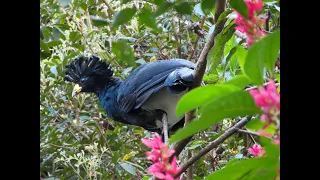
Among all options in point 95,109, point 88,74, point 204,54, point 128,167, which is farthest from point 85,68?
point 204,54

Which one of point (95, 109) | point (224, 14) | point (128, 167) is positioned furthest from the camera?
point (95, 109)

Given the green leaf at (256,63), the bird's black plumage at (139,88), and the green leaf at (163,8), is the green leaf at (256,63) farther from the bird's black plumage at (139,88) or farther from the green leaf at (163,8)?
the bird's black plumage at (139,88)

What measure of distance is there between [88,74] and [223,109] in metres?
1.76

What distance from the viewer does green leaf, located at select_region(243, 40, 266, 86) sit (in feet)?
1.31

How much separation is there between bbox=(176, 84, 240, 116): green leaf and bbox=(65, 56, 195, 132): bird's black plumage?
1137mm

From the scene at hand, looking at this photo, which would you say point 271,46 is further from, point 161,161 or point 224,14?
point 224,14

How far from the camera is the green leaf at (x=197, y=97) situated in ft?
1.32

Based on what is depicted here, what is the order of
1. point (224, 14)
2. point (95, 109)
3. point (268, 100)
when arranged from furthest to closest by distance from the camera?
1. point (95, 109)
2. point (224, 14)
3. point (268, 100)

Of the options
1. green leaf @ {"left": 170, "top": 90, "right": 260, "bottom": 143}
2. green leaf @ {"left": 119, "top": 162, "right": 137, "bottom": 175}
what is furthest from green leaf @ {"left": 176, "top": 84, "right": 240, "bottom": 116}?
green leaf @ {"left": 119, "top": 162, "right": 137, "bottom": 175}

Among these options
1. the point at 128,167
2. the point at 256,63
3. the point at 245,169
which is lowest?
the point at 128,167

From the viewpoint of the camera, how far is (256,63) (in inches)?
16.0

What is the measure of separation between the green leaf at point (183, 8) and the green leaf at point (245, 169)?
0.64 ft
